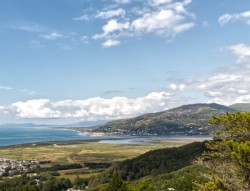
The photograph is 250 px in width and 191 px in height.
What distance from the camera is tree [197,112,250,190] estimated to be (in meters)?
24.7

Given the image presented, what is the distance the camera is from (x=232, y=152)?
24.7 m

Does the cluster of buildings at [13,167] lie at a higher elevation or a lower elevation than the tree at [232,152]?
lower

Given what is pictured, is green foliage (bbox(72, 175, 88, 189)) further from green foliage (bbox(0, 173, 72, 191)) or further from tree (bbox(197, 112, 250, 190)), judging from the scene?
tree (bbox(197, 112, 250, 190))

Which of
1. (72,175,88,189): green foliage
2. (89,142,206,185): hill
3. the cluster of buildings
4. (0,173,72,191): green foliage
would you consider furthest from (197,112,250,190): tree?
the cluster of buildings

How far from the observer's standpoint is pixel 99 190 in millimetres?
106062

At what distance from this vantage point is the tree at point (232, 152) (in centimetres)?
2467

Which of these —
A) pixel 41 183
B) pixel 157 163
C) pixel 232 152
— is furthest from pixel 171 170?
pixel 232 152

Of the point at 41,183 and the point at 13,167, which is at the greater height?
the point at 13,167

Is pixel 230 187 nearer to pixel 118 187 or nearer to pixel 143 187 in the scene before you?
pixel 143 187

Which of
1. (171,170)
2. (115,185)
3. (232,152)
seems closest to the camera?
(232,152)

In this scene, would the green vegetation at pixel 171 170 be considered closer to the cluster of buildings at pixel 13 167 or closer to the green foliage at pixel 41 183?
the green foliage at pixel 41 183

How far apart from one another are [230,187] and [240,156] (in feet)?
10.4

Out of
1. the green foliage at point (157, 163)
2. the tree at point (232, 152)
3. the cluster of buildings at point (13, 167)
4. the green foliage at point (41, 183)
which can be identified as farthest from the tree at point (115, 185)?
the cluster of buildings at point (13, 167)

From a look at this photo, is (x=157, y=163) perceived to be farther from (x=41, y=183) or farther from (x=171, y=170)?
(x=41, y=183)
